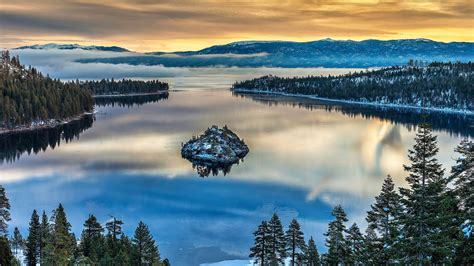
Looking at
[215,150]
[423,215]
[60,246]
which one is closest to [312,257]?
[423,215]

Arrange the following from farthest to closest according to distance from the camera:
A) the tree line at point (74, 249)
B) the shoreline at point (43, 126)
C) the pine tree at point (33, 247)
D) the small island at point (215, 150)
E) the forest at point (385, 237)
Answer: the shoreline at point (43, 126), the small island at point (215, 150), the pine tree at point (33, 247), the tree line at point (74, 249), the forest at point (385, 237)

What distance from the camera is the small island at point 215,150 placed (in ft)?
339

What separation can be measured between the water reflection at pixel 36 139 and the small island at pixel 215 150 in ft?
142

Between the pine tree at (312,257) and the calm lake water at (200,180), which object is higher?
the pine tree at (312,257)

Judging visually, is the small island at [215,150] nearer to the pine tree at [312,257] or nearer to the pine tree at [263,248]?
the pine tree at [263,248]

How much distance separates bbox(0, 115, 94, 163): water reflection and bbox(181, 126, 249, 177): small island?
43.3 meters

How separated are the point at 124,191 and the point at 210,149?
32.1 m

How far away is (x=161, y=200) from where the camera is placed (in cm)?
7250

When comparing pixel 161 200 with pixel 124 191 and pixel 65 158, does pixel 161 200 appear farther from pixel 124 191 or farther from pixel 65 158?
pixel 65 158

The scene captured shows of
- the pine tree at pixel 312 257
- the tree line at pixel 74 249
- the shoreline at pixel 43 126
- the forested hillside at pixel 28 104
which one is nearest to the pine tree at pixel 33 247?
the tree line at pixel 74 249

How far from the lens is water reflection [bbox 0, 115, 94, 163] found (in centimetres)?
11919

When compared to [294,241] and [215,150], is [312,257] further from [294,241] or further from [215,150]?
[215,150]

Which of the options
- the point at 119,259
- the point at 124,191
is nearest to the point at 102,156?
the point at 124,191

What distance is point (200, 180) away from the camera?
8656 centimetres
